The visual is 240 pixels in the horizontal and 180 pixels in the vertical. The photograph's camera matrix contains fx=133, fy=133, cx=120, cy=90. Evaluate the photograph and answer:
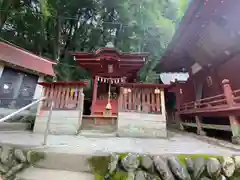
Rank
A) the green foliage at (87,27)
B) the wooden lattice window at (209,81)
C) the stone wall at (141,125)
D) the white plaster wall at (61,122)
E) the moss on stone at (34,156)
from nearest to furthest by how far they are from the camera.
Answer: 1. the moss on stone at (34,156)
2. the stone wall at (141,125)
3. the white plaster wall at (61,122)
4. the wooden lattice window at (209,81)
5. the green foliage at (87,27)

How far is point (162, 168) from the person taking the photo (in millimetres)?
1899

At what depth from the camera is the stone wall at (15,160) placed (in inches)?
82.9

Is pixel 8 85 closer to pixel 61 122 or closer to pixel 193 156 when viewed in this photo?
pixel 61 122

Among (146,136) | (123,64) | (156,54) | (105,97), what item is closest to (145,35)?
(156,54)

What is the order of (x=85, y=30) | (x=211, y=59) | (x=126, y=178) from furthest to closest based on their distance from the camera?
(x=85, y=30)
(x=211, y=59)
(x=126, y=178)

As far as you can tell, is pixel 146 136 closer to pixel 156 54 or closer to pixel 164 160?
pixel 164 160

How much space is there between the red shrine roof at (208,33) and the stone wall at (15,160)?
4.88 meters

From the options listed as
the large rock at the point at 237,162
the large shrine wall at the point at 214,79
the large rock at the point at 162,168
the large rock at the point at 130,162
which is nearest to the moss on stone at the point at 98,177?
the large rock at the point at 130,162

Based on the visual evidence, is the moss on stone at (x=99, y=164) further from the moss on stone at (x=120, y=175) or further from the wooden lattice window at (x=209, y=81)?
the wooden lattice window at (x=209, y=81)

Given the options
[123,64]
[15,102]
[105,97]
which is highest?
[123,64]

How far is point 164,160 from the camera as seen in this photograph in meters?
2.04

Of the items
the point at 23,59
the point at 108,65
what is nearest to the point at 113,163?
the point at 108,65

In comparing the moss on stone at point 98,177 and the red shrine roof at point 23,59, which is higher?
the red shrine roof at point 23,59

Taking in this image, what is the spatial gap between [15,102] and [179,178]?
920 cm
